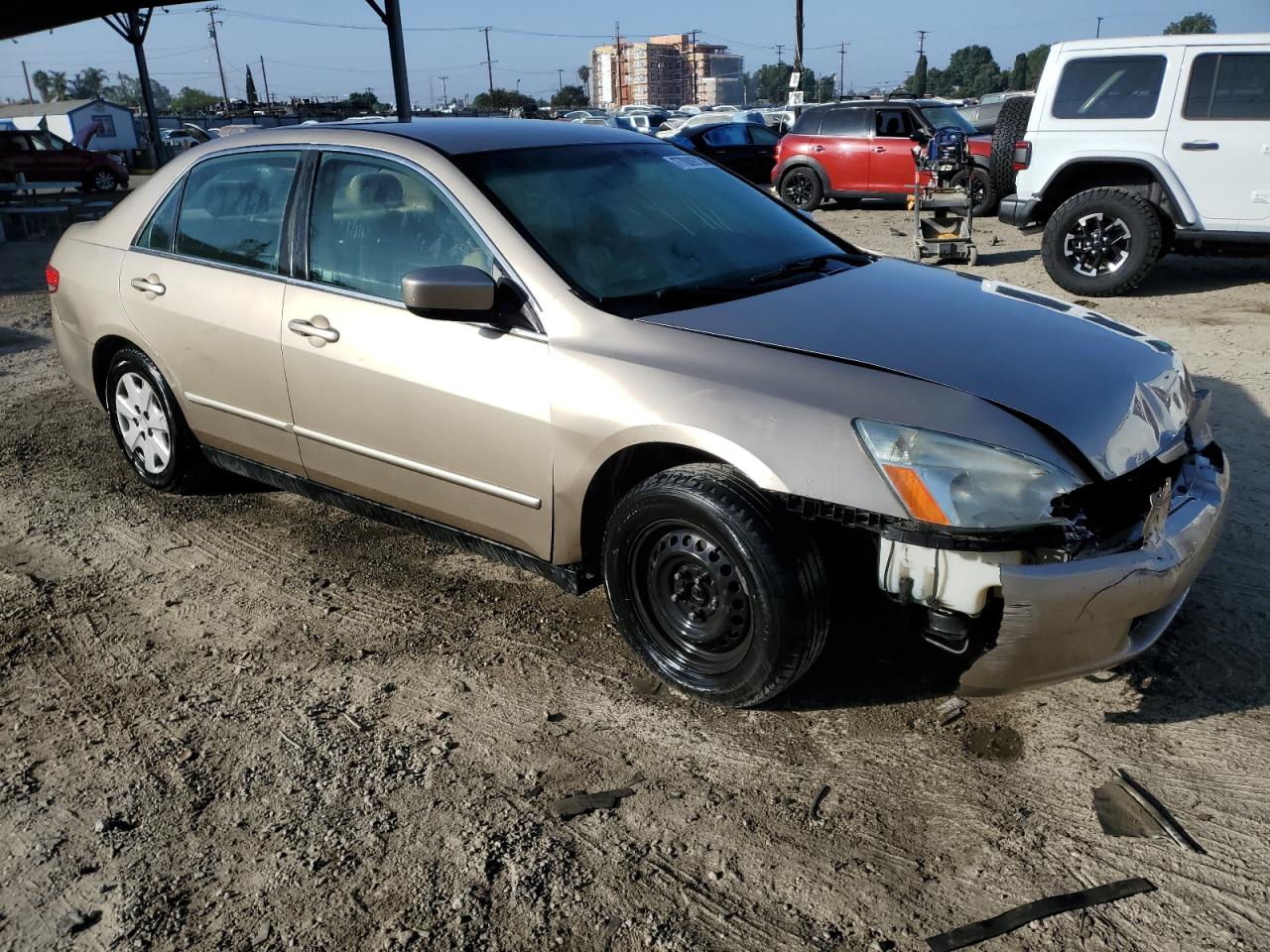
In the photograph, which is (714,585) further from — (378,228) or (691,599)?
(378,228)

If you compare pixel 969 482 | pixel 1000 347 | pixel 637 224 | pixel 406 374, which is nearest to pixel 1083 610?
pixel 969 482

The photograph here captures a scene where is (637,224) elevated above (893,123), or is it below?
above

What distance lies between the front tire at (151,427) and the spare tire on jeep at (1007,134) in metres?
9.72

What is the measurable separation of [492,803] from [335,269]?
2039mm

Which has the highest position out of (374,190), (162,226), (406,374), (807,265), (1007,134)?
(374,190)

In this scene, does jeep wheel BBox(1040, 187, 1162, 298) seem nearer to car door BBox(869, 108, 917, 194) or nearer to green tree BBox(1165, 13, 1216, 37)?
car door BBox(869, 108, 917, 194)

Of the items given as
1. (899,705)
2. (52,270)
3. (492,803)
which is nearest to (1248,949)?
(899,705)

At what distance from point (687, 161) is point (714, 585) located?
1.99 metres

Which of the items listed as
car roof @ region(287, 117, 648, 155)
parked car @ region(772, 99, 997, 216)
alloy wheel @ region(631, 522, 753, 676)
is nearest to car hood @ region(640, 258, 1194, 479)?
alloy wheel @ region(631, 522, 753, 676)

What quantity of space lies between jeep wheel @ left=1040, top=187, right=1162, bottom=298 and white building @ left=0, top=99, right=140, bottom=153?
2022 inches

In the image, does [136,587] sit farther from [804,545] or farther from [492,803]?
[804,545]

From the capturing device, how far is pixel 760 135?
2050 centimetres

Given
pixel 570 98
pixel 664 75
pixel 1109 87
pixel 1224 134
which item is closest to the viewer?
pixel 1224 134

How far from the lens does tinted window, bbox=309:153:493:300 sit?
3.44 metres
